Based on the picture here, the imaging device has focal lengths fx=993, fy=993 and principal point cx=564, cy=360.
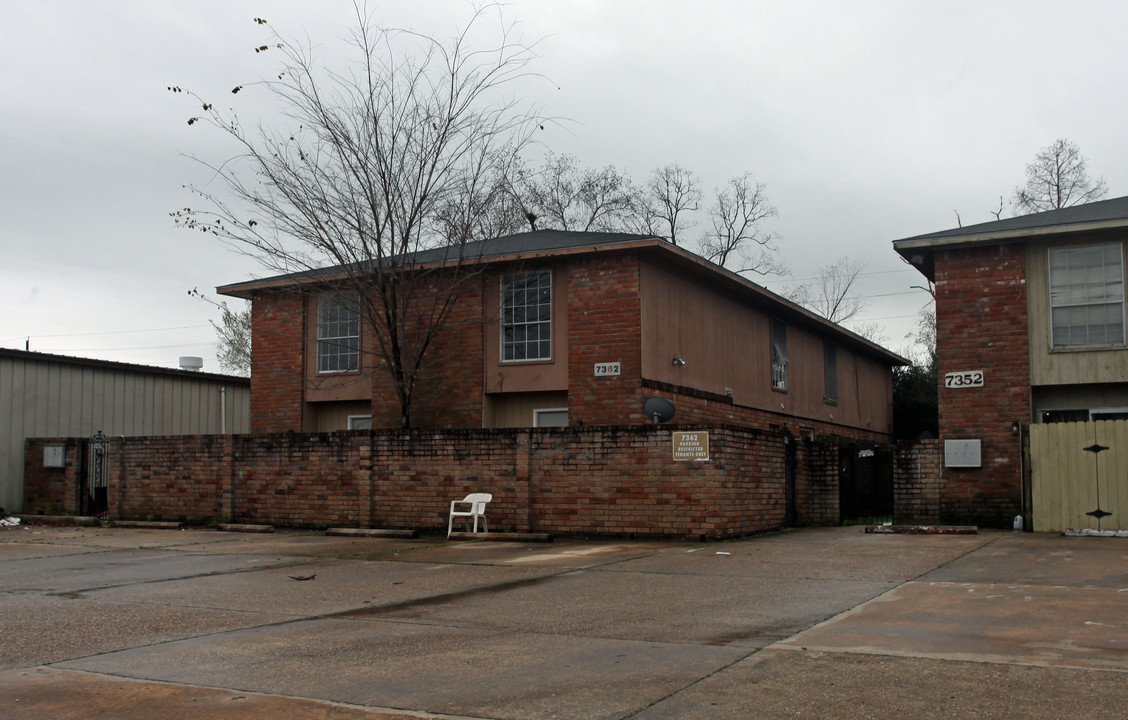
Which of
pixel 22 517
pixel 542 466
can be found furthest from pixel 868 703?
pixel 22 517

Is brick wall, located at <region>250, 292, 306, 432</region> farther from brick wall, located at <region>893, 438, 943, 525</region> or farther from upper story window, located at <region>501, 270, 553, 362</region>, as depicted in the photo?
brick wall, located at <region>893, 438, 943, 525</region>

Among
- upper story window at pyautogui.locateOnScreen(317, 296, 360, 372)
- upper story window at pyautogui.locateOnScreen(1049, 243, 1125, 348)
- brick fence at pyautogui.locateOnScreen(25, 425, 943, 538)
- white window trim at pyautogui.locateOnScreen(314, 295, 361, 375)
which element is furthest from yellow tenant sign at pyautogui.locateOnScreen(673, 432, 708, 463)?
upper story window at pyautogui.locateOnScreen(317, 296, 360, 372)

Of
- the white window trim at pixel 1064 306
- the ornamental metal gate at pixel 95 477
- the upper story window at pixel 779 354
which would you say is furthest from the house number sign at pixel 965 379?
the ornamental metal gate at pixel 95 477

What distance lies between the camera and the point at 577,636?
6.73 meters

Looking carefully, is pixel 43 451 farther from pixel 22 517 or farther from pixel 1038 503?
pixel 1038 503

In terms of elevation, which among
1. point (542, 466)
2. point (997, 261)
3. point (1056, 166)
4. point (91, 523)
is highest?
point (1056, 166)

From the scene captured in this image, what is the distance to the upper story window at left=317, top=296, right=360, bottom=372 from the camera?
20859 mm

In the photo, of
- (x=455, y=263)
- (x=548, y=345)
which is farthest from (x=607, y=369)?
(x=455, y=263)

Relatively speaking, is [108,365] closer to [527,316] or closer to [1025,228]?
[527,316]

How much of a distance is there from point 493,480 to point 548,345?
391 centimetres

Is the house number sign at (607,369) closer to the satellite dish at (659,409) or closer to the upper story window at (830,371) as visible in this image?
the satellite dish at (659,409)

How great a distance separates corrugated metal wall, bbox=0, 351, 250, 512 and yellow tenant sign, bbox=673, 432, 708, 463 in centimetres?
1516

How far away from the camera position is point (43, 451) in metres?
21.1

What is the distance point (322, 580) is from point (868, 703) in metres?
6.68
